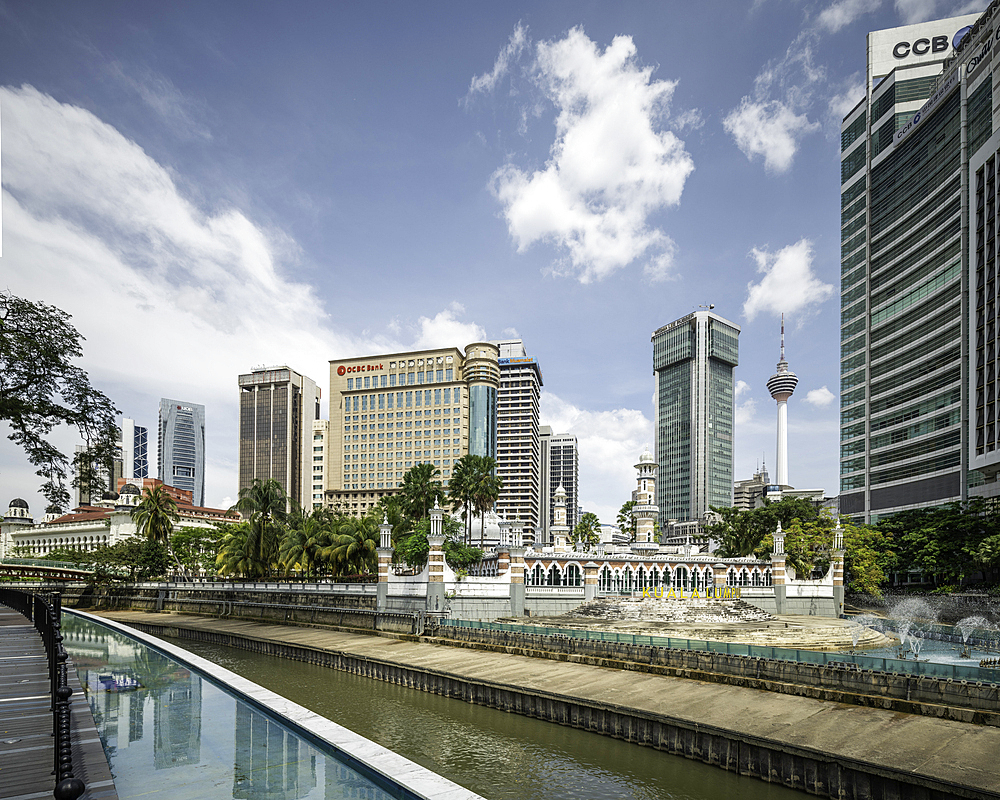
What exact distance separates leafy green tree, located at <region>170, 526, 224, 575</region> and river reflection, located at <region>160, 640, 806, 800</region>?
8352 centimetres

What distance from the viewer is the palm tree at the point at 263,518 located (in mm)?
70500

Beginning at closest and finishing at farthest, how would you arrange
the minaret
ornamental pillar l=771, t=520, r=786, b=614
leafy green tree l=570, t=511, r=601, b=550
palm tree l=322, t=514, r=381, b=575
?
ornamental pillar l=771, t=520, r=786, b=614
the minaret
palm tree l=322, t=514, r=381, b=575
leafy green tree l=570, t=511, r=601, b=550

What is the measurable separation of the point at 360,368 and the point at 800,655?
157251mm

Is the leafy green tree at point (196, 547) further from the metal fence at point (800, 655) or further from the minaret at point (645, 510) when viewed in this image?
the metal fence at point (800, 655)

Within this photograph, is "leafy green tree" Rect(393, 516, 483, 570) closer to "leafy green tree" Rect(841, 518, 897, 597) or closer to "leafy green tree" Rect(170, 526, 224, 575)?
"leafy green tree" Rect(841, 518, 897, 597)

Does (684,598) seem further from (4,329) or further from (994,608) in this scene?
(4,329)

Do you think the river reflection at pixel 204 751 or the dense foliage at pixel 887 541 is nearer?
the river reflection at pixel 204 751

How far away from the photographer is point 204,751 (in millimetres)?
10828

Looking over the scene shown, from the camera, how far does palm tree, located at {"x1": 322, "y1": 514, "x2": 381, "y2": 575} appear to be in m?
64.8

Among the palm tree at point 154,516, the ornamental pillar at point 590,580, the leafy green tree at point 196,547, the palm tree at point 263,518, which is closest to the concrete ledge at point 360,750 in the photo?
the ornamental pillar at point 590,580

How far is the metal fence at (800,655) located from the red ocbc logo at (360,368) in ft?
463

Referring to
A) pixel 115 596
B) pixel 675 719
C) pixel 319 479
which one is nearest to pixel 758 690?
pixel 675 719

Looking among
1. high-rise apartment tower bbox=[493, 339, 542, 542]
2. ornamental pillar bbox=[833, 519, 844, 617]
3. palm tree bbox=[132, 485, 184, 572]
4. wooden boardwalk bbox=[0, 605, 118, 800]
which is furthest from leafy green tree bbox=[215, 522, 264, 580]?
high-rise apartment tower bbox=[493, 339, 542, 542]

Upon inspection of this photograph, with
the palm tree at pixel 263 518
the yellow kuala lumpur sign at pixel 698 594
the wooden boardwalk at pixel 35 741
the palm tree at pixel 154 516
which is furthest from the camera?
the palm tree at pixel 154 516
